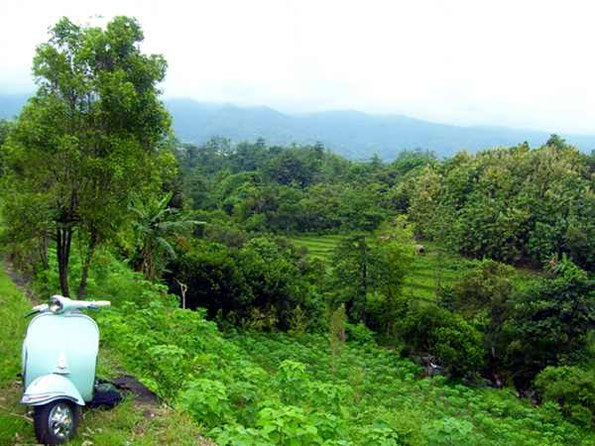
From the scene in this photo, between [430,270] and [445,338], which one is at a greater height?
[445,338]

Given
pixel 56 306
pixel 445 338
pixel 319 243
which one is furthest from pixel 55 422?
pixel 319 243

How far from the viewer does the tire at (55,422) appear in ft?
14.1

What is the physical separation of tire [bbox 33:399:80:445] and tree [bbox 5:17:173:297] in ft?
15.9

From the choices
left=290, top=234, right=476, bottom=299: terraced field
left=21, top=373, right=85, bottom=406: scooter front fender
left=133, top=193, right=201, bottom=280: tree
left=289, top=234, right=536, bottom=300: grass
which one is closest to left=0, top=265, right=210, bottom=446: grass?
left=21, top=373, right=85, bottom=406: scooter front fender

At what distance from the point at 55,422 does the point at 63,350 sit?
23.8 inches

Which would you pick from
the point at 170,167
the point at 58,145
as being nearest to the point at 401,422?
the point at 170,167

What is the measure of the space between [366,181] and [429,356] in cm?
3923

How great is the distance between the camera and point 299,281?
2227cm

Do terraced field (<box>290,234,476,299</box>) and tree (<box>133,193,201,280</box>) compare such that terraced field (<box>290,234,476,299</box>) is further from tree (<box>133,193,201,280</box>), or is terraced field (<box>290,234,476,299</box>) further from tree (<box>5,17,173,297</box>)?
tree (<box>5,17,173,297</box>)

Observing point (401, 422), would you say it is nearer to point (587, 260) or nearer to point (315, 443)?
point (315, 443)

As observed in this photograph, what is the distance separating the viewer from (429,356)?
20969mm

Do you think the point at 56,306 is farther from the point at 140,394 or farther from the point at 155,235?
the point at 155,235

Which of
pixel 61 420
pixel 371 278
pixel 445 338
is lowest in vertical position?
pixel 445 338

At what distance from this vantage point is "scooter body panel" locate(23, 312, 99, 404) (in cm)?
461
